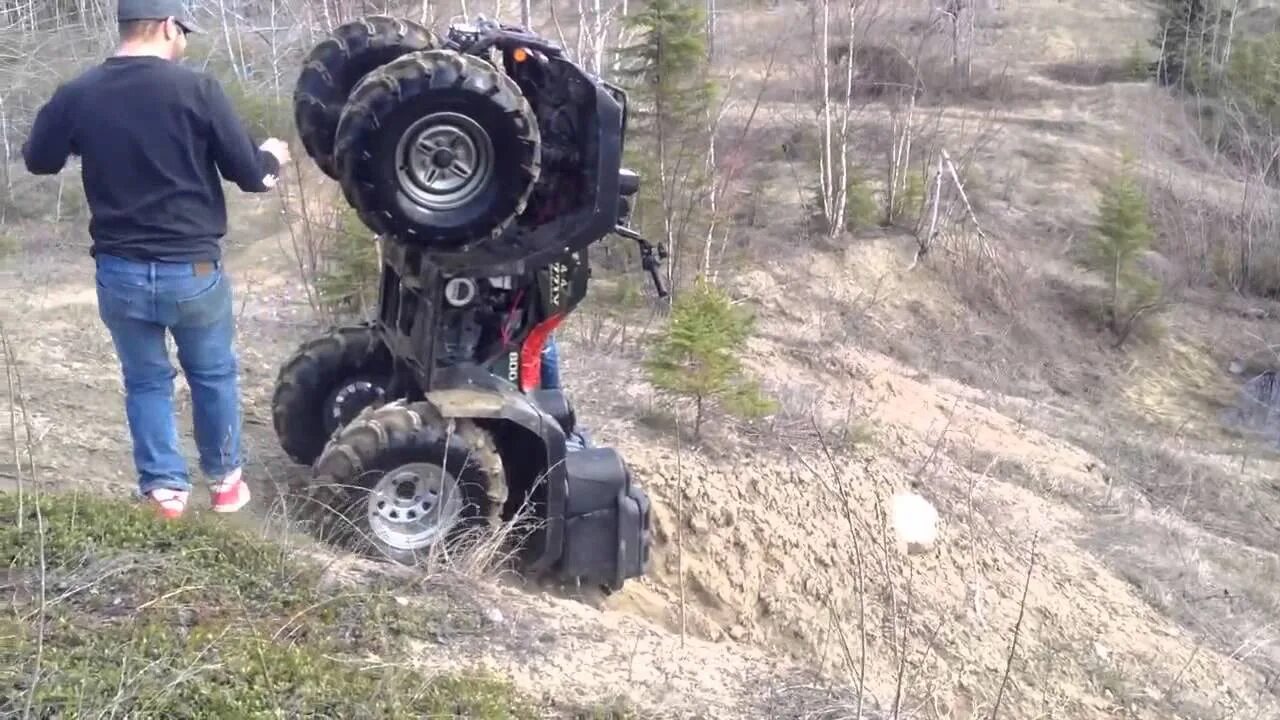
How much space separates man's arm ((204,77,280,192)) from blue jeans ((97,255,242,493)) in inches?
15.7

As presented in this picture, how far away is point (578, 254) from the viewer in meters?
5.60

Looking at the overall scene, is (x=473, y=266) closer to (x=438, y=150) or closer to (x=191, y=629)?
(x=438, y=150)

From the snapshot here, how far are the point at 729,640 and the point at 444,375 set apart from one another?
1.98 m

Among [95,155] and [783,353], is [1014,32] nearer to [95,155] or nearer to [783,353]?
[783,353]

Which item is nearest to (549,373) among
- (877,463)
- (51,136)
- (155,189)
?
(155,189)

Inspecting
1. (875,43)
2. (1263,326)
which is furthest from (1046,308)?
(875,43)

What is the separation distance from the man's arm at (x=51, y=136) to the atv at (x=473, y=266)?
3.15 ft

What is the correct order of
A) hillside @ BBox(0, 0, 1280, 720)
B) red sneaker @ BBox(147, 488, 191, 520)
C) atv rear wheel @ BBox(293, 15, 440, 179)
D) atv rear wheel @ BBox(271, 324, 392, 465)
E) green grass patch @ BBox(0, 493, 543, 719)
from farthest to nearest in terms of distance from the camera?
1. atv rear wheel @ BBox(271, 324, 392, 465)
2. atv rear wheel @ BBox(293, 15, 440, 179)
3. red sneaker @ BBox(147, 488, 191, 520)
4. hillside @ BBox(0, 0, 1280, 720)
5. green grass patch @ BBox(0, 493, 543, 719)

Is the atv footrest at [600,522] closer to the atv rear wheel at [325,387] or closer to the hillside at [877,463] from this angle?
the hillside at [877,463]

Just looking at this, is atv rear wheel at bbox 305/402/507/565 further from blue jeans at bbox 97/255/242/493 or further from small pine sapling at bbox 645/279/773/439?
small pine sapling at bbox 645/279/773/439

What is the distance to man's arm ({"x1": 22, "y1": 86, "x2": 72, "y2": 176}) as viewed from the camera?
4973mm

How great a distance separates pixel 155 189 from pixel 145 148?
16cm

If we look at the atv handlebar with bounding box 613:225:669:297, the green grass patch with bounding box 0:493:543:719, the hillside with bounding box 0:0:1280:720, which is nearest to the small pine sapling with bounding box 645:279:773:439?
the hillside with bounding box 0:0:1280:720

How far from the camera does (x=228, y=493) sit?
5.58 metres
